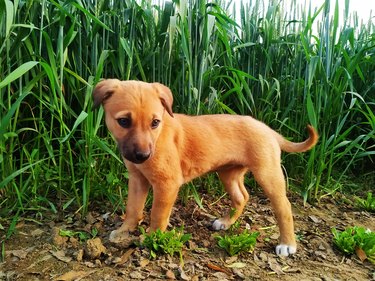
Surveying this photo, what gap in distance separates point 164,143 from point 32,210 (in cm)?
114

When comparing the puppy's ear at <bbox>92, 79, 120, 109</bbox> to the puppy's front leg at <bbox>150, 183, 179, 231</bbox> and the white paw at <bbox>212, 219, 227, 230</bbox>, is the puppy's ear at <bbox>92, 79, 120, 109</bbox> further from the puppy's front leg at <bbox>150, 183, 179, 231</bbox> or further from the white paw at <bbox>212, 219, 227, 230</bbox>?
the white paw at <bbox>212, 219, 227, 230</bbox>

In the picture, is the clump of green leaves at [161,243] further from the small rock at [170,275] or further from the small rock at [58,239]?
the small rock at [58,239]

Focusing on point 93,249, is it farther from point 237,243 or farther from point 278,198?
point 278,198

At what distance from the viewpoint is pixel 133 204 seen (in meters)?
2.56

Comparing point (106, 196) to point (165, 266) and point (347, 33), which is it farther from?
point (347, 33)

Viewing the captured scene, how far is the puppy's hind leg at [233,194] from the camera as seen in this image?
9.25ft

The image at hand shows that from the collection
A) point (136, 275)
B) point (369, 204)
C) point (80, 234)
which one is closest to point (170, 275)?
point (136, 275)

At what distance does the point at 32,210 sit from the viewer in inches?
110

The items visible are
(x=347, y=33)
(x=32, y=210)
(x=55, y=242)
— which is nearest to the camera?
(x=55, y=242)

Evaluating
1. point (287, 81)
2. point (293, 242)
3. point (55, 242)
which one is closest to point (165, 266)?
point (55, 242)

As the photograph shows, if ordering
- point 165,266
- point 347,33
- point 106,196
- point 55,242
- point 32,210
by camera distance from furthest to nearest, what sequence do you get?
point 347,33, point 106,196, point 32,210, point 55,242, point 165,266

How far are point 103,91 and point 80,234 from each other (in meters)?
0.94

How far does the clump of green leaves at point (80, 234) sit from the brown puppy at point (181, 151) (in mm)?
149

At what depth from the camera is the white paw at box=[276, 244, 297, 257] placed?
256cm
